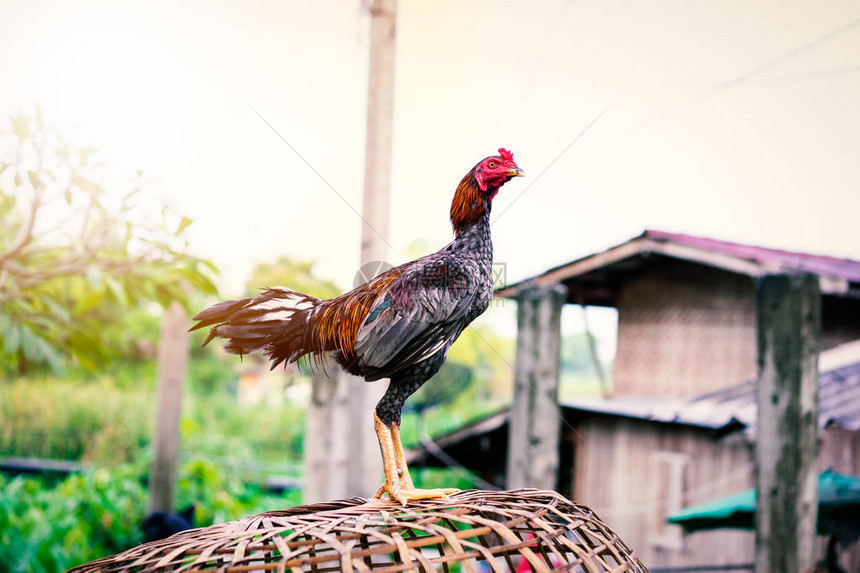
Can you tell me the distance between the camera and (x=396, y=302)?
1208 mm

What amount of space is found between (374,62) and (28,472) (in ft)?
18.1

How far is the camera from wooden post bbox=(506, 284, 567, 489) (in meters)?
2.48

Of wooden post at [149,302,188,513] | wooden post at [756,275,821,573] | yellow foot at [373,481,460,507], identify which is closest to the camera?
yellow foot at [373,481,460,507]

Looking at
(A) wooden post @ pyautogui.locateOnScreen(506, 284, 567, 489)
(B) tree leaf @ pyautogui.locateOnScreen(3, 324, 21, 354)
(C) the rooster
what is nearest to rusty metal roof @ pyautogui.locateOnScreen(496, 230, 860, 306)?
(A) wooden post @ pyautogui.locateOnScreen(506, 284, 567, 489)

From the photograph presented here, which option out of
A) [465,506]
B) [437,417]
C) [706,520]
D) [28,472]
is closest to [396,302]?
[465,506]

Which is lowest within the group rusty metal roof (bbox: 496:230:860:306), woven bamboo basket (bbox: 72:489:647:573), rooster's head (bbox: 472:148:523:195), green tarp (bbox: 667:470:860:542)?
green tarp (bbox: 667:470:860:542)

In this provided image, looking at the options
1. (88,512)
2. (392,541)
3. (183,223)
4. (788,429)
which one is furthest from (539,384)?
(88,512)

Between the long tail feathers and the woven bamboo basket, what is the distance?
0.33m

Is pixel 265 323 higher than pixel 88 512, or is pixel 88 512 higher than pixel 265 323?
pixel 265 323

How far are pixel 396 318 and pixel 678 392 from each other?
3.13 metres

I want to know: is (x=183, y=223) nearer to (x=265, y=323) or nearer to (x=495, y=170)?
(x=265, y=323)

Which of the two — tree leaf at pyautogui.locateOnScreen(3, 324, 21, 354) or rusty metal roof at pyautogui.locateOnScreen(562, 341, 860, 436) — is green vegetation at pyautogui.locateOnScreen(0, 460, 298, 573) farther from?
rusty metal roof at pyautogui.locateOnScreen(562, 341, 860, 436)

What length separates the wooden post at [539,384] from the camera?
2.48 m

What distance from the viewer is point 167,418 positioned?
2.98 meters
